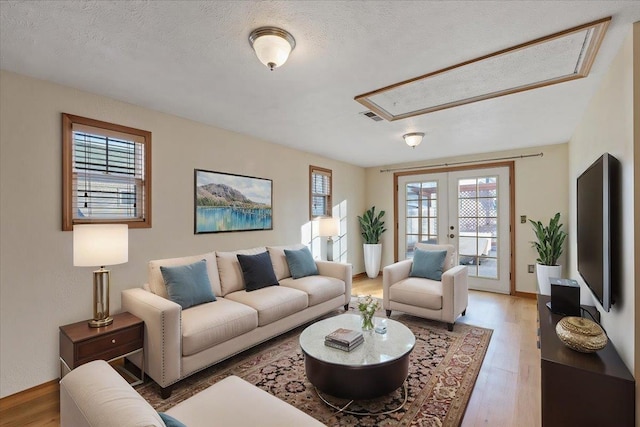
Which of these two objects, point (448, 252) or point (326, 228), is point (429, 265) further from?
point (326, 228)

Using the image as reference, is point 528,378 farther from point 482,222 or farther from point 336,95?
point 482,222

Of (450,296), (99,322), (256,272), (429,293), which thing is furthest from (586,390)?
(99,322)

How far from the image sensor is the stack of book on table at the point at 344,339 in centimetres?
215

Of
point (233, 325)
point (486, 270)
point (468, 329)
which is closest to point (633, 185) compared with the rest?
point (468, 329)

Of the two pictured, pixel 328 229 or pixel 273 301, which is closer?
pixel 273 301

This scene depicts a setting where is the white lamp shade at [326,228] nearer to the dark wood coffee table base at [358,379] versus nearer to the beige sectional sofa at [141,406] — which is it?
the dark wood coffee table base at [358,379]

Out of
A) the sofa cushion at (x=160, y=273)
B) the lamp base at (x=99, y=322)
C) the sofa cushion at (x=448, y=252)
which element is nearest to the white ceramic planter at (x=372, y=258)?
the sofa cushion at (x=448, y=252)

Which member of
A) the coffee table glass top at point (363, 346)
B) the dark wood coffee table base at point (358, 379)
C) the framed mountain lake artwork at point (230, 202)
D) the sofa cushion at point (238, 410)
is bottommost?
the dark wood coffee table base at point (358, 379)

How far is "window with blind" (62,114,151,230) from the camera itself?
98.7 inches

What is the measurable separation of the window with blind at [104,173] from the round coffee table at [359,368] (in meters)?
2.08

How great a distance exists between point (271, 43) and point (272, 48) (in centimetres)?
3

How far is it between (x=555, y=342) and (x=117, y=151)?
3.84m

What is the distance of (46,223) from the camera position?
2.38m

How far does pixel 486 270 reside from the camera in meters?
5.12
